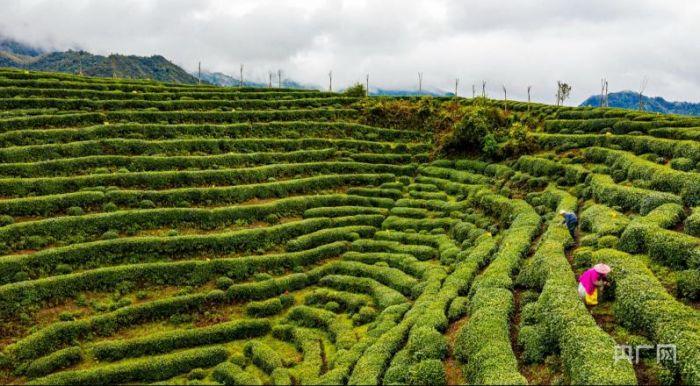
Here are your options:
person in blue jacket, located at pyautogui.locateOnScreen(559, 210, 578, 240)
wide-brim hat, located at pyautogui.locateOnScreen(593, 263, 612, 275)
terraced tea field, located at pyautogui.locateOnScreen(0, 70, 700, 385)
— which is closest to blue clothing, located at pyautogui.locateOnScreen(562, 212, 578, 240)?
person in blue jacket, located at pyautogui.locateOnScreen(559, 210, 578, 240)

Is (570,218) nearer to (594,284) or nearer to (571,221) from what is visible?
(571,221)

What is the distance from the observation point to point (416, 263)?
3044 cm

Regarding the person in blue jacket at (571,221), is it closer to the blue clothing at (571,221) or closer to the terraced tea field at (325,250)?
the blue clothing at (571,221)

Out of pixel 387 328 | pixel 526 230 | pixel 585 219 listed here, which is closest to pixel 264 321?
pixel 387 328

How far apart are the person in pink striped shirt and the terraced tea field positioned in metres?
0.61

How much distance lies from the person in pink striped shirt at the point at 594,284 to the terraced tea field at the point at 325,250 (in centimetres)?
61

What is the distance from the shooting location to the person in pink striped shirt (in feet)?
62.0

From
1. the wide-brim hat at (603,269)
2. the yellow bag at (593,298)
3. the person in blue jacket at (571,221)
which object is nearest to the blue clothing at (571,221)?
the person in blue jacket at (571,221)

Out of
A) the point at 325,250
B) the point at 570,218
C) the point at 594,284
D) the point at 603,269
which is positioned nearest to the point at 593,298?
the point at 594,284

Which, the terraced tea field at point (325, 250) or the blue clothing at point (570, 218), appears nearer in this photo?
the terraced tea field at point (325, 250)

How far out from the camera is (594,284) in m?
19.0

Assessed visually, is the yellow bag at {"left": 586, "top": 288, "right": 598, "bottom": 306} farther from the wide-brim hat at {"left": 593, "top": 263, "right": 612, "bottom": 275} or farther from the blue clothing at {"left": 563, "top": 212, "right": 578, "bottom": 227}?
the blue clothing at {"left": 563, "top": 212, "right": 578, "bottom": 227}

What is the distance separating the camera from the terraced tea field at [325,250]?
1866cm

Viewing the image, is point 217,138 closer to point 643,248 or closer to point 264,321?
point 264,321
